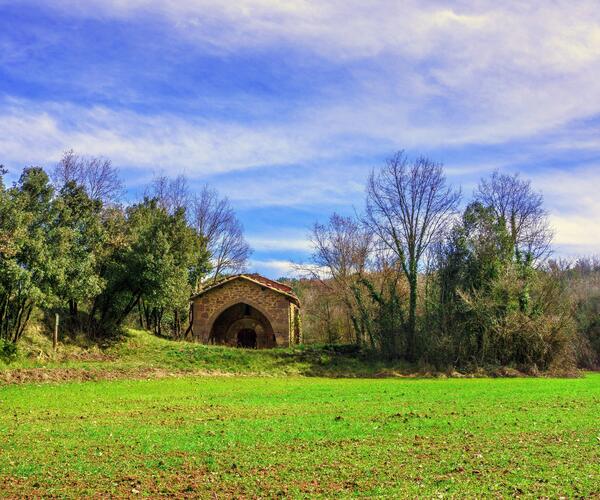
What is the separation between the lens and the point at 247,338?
156 feet

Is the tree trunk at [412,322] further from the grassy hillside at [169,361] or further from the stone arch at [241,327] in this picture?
the stone arch at [241,327]

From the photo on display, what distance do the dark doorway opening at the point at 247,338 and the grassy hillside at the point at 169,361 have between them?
10158 mm

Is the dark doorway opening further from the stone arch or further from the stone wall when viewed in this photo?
the stone wall

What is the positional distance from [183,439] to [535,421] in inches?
318

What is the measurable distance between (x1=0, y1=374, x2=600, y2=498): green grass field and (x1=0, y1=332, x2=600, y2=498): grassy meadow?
26 mm

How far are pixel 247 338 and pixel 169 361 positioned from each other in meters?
16.6

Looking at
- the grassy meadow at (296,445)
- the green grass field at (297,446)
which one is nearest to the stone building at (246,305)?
the grassy meadow at (296,445)

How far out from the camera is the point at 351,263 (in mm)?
47375

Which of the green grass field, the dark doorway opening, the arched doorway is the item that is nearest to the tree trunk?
the arched doorway

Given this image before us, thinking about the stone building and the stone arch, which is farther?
the stone arch

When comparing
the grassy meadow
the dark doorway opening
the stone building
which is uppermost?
the stone building

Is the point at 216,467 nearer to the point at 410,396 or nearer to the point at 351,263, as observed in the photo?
the point at 410,396

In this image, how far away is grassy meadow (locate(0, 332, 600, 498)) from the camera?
25.8ft

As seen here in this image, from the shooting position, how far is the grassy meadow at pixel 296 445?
310 inches
